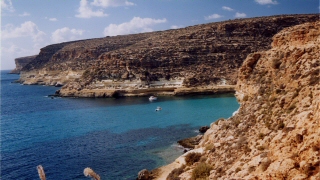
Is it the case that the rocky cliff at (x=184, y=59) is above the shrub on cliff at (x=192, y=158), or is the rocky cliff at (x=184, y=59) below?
above

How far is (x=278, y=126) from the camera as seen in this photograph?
11.8m

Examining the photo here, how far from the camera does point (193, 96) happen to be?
206ft

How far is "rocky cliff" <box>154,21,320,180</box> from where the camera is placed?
905 cm

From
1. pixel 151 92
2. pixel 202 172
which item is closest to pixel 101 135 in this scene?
pixel 202 172

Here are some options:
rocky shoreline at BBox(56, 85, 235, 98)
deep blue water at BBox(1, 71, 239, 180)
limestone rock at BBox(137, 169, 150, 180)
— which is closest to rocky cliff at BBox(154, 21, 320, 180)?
limestone rock at BBox(137, 169, 150, 180)

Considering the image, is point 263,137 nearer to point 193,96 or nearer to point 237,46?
point 193,96

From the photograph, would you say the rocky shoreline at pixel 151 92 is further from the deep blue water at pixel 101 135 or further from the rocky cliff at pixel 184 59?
the deep blue water at pixel 101 135

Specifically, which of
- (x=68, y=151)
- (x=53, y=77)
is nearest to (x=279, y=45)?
(x=68, y=151)

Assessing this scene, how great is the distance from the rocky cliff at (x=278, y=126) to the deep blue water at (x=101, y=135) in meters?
5.96

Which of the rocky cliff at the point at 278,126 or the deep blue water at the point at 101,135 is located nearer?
the rocky cliff at the point at 278,126

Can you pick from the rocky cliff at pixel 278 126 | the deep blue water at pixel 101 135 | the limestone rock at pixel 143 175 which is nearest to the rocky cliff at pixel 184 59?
the deep blue water at pixel 101 135

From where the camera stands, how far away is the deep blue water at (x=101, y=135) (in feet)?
77.6

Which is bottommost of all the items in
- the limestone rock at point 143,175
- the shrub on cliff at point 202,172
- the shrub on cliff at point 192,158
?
the limestone rock at point 143,175

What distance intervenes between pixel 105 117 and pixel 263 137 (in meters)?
36.1
